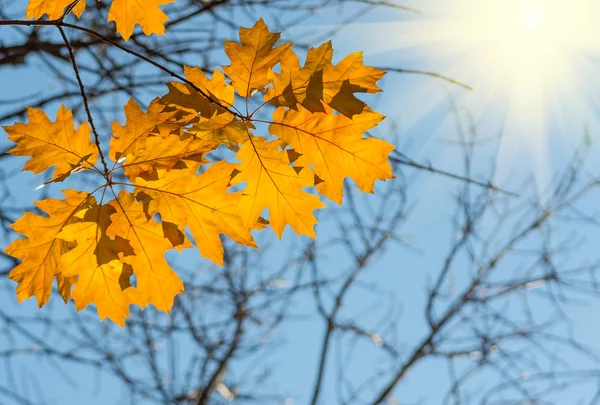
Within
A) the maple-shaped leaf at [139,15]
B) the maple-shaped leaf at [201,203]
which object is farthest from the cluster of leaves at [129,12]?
the maple-shaped leaf at [201,203]

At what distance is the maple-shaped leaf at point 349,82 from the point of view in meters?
1.21

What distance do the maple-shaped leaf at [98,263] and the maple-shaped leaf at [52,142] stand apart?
164 mm

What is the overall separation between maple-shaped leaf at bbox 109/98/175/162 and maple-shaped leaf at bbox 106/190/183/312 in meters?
0.10

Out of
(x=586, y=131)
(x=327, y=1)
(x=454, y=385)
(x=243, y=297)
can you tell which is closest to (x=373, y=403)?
(x=454, y=385)

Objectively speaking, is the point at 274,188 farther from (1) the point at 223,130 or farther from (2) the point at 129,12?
(2) the point at 129,12

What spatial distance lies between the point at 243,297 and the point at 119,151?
2921 millimetres

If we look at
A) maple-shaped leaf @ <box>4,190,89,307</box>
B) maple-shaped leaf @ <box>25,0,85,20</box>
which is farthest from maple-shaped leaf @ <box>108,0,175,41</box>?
maple-shaped leaf @ <box>4,190,89,307</box>

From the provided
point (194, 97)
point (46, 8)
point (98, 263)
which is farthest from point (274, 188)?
point (46, 8)

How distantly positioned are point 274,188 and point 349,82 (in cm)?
30

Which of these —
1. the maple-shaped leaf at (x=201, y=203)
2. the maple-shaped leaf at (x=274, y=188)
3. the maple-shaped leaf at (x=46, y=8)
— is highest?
the maple-shaped leaf at (x=46, y=8)

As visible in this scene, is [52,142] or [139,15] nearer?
[52,142]

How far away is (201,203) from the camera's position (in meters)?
1.31

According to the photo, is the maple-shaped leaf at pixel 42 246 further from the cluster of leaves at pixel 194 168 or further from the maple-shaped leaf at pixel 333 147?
the maple-shaped leaf at pixel 333 147

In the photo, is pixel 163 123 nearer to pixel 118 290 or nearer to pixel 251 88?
pixel 251 88
